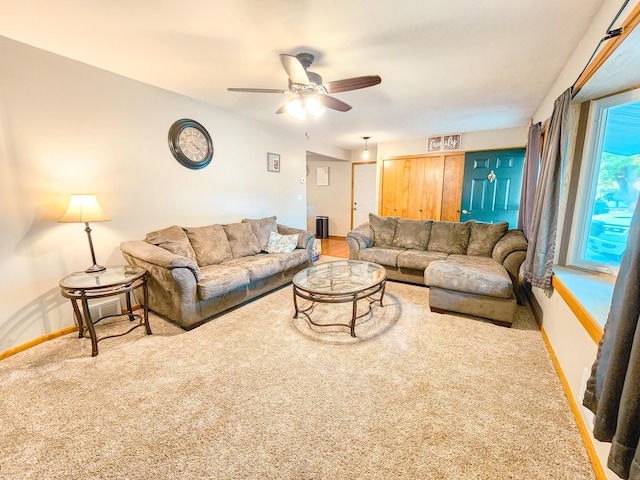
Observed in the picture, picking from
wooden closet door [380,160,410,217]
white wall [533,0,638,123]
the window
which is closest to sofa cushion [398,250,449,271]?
the window

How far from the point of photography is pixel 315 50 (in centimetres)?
215

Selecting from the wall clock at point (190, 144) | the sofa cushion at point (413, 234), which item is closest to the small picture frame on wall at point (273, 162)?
the wall clock at point (190, 144)

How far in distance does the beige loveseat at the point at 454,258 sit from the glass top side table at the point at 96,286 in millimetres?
2753

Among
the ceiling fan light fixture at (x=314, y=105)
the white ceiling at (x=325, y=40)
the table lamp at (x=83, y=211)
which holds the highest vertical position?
the white ceiling at (x=325, y=40)

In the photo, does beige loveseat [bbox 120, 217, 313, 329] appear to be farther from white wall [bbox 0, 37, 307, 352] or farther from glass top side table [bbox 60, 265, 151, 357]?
white wall [bbox 0, 37, 307, 352]

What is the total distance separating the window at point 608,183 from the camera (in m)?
1.85

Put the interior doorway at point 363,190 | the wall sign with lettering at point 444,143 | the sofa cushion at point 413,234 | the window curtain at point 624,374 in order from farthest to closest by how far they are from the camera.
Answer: the interior doorway at point 363,190
the wall sign with lettering at point 444,143
the sofa cushion at point 413,234
the window curtain at point 624,374

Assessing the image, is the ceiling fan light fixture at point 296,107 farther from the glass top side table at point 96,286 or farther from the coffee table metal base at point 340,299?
the glass top side table at point 96,286

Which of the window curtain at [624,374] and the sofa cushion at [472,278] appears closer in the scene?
the window curtain at [624,374]

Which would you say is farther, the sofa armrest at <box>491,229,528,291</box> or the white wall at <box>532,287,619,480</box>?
the sofa armrest at <box>491,229,528,291</box>

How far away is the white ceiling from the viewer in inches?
65.8

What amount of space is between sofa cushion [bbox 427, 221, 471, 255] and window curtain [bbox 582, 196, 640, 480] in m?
2.93

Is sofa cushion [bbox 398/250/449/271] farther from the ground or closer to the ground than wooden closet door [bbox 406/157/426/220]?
closer to the ground

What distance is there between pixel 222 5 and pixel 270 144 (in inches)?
113
